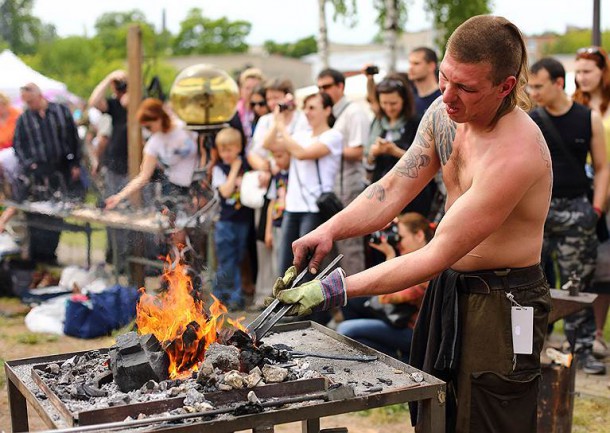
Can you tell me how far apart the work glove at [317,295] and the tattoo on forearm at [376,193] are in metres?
0.62

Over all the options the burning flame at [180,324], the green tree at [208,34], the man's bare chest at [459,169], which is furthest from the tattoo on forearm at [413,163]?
the green tree at [208,34]

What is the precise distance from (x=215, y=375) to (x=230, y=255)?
4551 mm

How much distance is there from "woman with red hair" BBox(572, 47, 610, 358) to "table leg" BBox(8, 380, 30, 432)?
4.09 metres

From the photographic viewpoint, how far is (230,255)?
719 cm

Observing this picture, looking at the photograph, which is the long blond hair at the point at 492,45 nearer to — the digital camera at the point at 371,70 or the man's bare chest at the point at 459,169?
the man's bare chest at the point at 459,169

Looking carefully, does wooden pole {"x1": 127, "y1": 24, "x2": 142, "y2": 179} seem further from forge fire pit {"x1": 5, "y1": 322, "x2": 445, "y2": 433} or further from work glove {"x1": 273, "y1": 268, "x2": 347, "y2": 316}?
work glove {"x1": 273, "y1": 268, "x2": 347, "y2": 316}

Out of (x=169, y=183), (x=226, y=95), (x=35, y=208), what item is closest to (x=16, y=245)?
(x=35, y=208)

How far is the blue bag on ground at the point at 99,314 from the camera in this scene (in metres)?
6.43

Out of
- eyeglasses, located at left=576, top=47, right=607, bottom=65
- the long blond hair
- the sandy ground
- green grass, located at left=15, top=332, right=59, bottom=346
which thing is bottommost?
green grass, located at left=15, top=332, right=59, bottom=346

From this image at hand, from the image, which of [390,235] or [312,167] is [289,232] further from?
[390,235]

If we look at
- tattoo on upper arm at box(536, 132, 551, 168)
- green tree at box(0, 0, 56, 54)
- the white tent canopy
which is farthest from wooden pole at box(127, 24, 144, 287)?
green tree at box(0, 0, 56, 54)

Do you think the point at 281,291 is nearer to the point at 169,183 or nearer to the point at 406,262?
the point at 406,262

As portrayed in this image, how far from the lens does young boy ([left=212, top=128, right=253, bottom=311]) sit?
23.2 feet

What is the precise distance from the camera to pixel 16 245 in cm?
861
